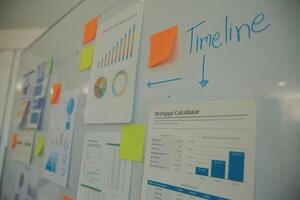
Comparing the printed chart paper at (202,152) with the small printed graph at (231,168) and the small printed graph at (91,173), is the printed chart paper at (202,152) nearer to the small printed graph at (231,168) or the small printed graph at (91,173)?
the small printed graph at (231,168)

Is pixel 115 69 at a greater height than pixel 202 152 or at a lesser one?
greater

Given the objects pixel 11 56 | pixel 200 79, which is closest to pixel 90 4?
pixel 200 79

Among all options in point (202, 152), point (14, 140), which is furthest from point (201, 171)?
point (14, 140)

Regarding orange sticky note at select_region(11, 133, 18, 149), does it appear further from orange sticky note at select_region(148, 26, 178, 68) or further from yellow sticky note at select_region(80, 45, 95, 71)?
orange sticky note at select_region(148, 26, 178, 68)

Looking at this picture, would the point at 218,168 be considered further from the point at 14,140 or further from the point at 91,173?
the point at 14,140

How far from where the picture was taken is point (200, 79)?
1.57ft

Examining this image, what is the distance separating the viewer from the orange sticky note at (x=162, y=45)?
21.6 inches

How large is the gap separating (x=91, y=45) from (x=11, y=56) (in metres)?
1.25

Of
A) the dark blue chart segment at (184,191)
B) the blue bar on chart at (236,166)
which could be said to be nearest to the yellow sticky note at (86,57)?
the dark blue chart segment at (184,191)

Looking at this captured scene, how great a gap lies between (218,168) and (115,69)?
391mm

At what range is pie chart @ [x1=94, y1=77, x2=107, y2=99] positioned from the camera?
73 cm

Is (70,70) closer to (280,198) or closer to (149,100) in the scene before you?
(149,100)

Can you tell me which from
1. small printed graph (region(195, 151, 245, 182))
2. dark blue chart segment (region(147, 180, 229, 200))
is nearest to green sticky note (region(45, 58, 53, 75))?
dark blue chart segment (region(147, 180, 229, 200))

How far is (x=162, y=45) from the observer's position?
568 millimetres
